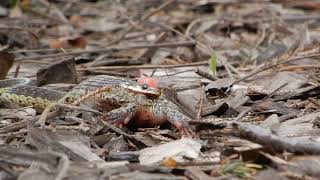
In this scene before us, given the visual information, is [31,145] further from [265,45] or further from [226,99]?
[265,45]

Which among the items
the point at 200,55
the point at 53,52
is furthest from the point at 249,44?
the point at 53,52

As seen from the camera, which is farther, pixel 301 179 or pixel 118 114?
pixel 118 114

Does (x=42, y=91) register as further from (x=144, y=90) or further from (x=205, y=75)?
(x=205, y=75)

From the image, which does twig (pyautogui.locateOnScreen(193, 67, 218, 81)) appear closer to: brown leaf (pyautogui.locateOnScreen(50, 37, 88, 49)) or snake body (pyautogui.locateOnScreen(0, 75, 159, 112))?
snake body (pyautogui.locateOnScreen(0, 75, 159, 112))

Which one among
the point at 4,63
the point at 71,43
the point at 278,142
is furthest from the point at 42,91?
the point at 71,43

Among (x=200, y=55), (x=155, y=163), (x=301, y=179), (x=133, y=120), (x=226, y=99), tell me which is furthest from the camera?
(x=200, y=55)

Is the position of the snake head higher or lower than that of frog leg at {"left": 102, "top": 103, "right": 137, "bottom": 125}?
higher

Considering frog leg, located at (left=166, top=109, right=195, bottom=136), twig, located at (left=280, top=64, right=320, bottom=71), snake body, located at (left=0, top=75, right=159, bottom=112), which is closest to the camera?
frog leg, located at (left=166, top=109, right=195, bottom=136)

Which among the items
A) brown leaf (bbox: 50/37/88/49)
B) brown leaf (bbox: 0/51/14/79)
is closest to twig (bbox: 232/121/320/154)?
brown leaf (bbox: 0/51/14/79)

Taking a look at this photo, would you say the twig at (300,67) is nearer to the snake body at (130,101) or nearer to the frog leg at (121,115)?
the snake body at (130,101)
